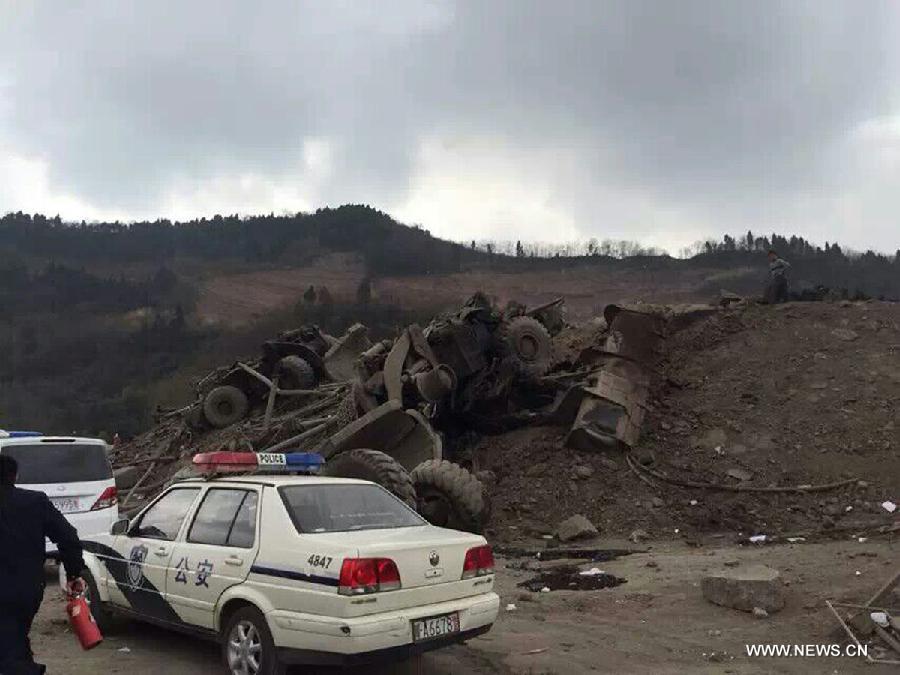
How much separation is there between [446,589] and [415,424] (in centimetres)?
768

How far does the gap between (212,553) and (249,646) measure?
0.71 metres

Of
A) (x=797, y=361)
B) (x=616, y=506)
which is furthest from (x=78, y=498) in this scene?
(x=797, y=361)

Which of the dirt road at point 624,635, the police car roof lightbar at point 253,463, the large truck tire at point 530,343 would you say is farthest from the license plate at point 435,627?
the large truck tire at point 530,343

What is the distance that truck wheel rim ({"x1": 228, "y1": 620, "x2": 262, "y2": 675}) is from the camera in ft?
15.8

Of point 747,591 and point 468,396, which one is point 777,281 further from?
point 747,591

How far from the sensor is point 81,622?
420 centimetres

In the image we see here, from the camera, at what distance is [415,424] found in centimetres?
1260

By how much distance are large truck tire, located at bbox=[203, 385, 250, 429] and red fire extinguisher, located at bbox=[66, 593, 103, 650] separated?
1681 cm

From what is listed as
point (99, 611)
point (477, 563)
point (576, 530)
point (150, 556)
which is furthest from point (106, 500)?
point (576, 530)

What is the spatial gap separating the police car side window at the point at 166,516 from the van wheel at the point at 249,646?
3.43 ft

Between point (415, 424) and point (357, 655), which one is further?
point (415, 424)

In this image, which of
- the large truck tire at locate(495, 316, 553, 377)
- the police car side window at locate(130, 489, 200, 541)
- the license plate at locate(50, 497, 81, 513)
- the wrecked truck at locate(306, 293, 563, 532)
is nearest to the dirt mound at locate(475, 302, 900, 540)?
the wrecked truck at locate(306, 293, 563, 532)

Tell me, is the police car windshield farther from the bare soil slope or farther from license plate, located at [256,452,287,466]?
the bare soil slope

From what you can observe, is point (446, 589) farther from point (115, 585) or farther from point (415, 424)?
point (415, 424)
